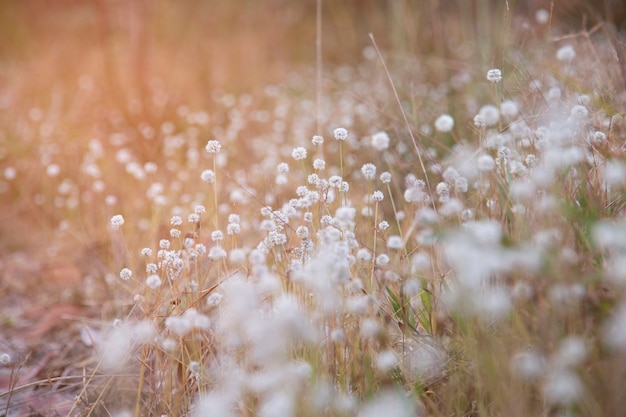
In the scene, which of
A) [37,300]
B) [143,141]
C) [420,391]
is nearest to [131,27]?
[143,141]

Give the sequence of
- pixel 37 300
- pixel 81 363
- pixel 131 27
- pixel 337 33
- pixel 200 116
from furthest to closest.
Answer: pixel 337 33 → pixel 131 27 → pixel 200 116 → pixel 37 300 → pixel 81 363

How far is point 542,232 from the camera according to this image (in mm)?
1188

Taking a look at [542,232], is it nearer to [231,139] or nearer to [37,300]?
[37,300]

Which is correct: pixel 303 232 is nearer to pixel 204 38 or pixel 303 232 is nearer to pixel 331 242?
pixel 331 242

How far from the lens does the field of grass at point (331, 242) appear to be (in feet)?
3.57

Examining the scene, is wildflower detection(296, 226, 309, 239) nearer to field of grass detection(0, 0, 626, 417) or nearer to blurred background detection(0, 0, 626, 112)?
field of grass detection(0, 0, 626, 417)

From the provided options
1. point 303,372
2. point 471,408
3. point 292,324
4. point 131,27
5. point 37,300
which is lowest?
point 37,300

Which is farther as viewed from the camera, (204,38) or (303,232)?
(204,38)

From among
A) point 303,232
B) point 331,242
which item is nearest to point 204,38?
point 303,232

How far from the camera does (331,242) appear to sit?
123 centimetres

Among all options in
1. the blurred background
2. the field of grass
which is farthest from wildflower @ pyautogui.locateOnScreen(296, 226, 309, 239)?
the blurred background

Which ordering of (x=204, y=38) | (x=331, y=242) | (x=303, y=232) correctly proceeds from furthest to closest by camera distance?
(x=204, y=38)
(x=303, y=232)
(x=331, y=242)

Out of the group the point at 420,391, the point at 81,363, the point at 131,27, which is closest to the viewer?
the point at 420,391

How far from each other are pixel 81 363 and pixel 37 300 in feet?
2.80
